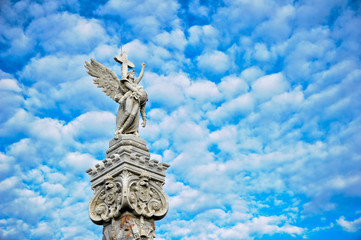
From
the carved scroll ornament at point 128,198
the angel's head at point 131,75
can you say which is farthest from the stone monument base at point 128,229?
the angel's head at point 131,75

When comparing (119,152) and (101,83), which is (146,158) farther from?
(101,83)

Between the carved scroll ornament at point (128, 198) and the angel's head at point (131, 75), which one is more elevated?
the angel's head at point (131, 75)

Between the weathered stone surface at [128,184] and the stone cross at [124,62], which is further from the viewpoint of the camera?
the stone cross at [124,62]

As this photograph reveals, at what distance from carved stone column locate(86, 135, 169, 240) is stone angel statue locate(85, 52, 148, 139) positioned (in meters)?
0.70

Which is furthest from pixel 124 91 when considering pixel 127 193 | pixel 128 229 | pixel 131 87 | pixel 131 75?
pixel 128 229

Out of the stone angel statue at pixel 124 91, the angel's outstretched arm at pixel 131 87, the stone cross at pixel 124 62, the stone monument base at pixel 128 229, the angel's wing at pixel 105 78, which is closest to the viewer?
the stone monument base at pixel 128 229

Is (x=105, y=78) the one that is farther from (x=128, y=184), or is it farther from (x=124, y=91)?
(x=128, y=184)

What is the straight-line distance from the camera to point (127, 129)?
1273 centimetres

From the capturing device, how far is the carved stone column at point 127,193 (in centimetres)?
1077

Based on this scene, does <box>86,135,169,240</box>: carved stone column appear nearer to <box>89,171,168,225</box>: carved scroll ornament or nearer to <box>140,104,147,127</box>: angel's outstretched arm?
<box>89,171,168,225</box>: carved scroll ornament

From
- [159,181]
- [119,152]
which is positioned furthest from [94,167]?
[159,181]

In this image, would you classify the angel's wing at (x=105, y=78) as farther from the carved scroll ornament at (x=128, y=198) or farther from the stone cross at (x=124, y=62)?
the carved scroll ornament at (x=128, y=198)

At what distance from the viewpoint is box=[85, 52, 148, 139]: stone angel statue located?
12.7 metres

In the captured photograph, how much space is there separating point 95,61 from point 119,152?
11.8 ft
